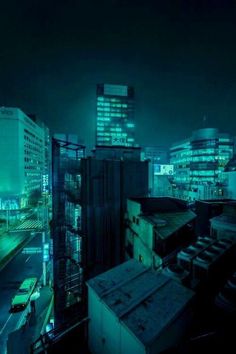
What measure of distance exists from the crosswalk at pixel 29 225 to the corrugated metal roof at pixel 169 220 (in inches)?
1638

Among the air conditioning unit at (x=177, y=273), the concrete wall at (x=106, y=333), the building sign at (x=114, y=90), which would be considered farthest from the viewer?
the building sign at (x=114, y=90)

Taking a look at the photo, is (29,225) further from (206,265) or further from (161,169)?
(206,265)

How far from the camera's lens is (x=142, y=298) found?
6.65 metres

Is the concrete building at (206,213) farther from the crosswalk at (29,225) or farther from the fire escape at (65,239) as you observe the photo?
the crosswalk at (29,225)

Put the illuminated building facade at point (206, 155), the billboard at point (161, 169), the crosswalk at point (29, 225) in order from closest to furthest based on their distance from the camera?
the crosswalk at point (29, 225), the billboard at point (161, 169), the illuminated building facade at point (206, 155)

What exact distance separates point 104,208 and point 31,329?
13.4 m

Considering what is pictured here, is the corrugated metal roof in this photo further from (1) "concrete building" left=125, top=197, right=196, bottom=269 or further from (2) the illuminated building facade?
(2) the illuminated building facade

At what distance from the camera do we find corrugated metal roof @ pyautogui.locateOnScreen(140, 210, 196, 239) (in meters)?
12.5

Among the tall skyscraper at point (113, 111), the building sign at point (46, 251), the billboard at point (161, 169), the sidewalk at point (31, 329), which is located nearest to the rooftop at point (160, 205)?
the sidewalk at point (31, 329)

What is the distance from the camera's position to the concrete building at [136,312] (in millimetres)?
5445

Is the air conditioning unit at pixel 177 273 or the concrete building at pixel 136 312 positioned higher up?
the air conditioning unit at pixel 177 273

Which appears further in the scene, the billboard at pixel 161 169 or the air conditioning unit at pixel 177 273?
the billboard at pixel 161 169

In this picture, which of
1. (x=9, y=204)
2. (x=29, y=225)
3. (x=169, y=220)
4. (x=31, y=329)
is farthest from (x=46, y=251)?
(x=9, y=204)

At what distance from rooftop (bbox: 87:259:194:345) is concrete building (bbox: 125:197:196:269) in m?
4.18
